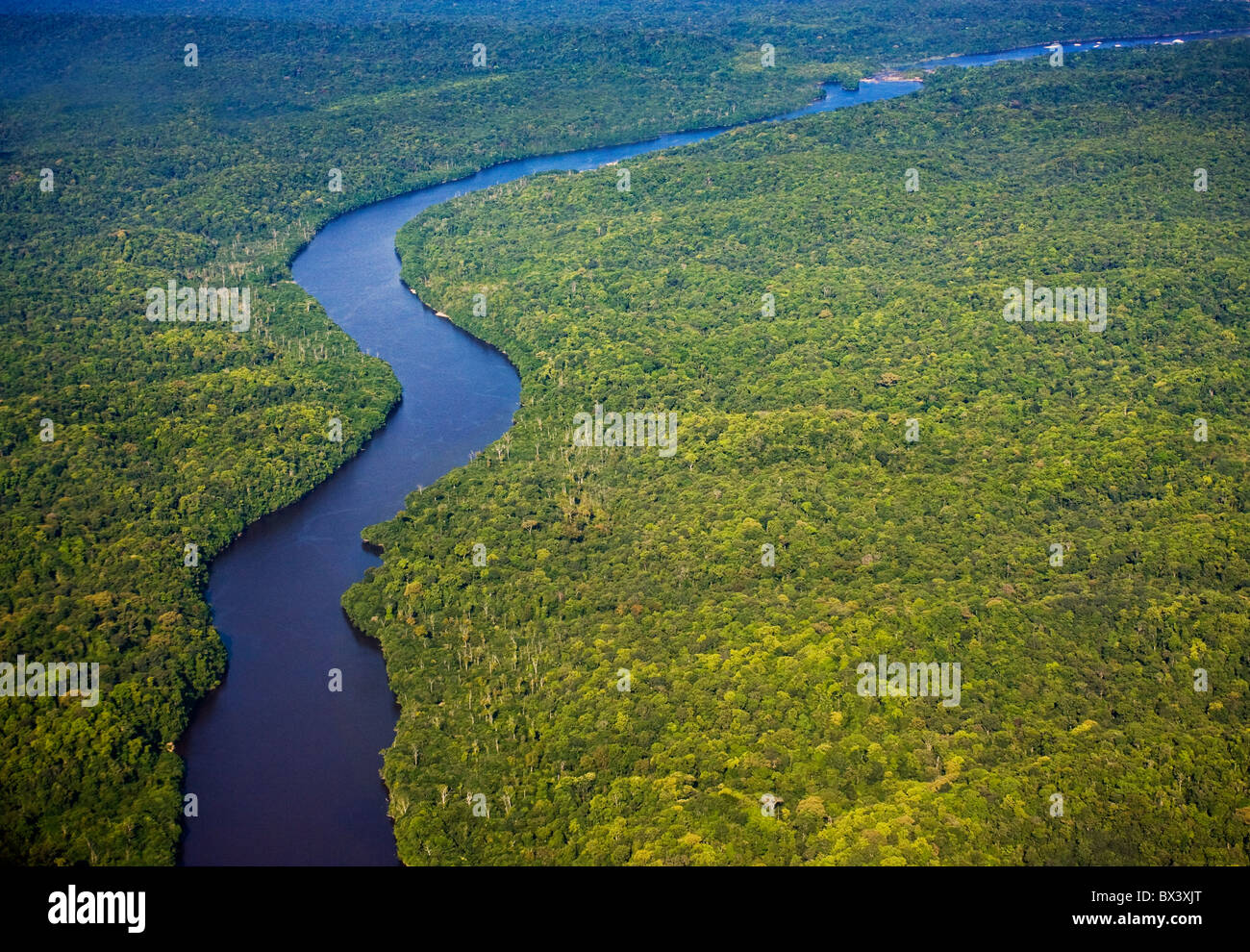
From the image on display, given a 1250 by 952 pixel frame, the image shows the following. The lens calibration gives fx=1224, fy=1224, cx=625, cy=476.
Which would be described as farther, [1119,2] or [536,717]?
[1119,2]

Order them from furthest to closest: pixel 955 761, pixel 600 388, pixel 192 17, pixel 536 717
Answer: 1. pixel 192 17
2. pixel 600 388
3. pixel 536 717
4. pixel 955 761

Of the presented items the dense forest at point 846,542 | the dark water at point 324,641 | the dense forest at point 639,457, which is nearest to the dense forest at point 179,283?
the dense forest at point 639,457

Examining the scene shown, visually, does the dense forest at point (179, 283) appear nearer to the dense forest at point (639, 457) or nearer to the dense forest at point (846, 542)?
the dense forest at point (639, 457)

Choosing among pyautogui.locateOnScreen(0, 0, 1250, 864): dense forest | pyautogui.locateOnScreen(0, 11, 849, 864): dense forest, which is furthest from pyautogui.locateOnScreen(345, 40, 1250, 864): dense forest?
pyautogui.locateOnScreen(0, 11, 849, 864): dense forest

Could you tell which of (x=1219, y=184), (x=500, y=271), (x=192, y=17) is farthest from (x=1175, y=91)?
(x=192, y=17)

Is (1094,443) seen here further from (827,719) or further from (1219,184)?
(1219,184)

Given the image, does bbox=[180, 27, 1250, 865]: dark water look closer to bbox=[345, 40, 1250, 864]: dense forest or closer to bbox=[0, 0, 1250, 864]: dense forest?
bbox=[0, 0, 1250, 864]: dense forest

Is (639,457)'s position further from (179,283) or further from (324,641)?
(179,283)
